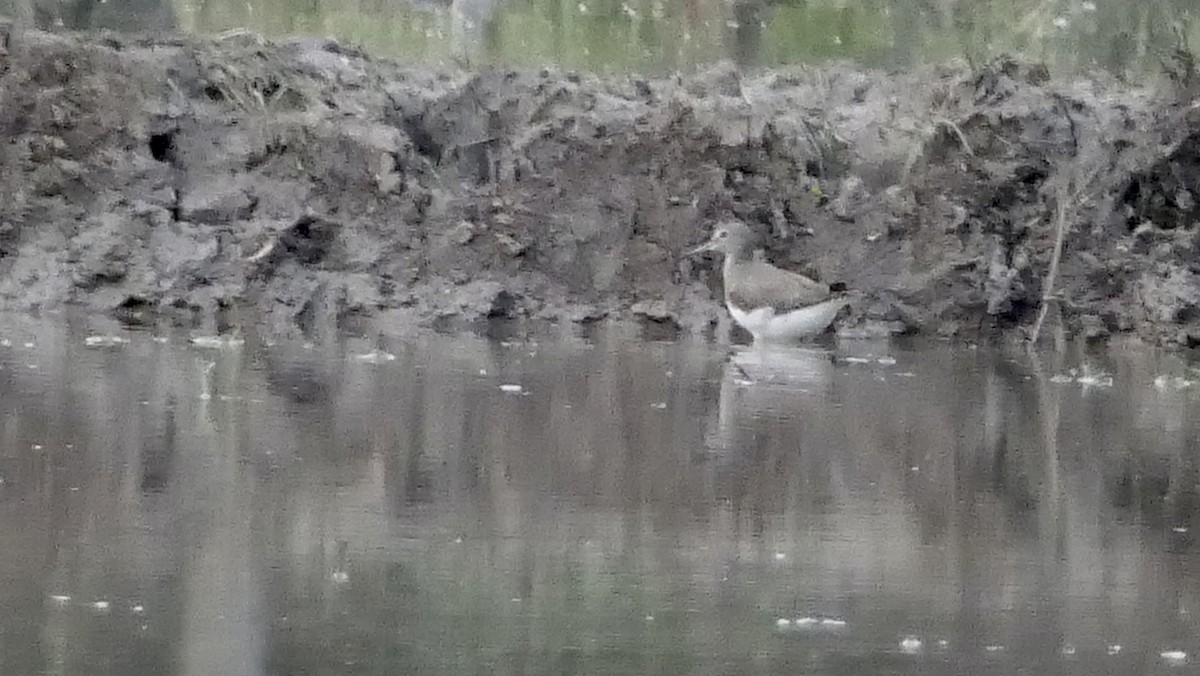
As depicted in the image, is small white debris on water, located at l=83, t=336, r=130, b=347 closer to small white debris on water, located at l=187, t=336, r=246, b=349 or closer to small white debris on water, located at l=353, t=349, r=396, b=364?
small white debris on water, located at l=187, t=336, r=246, b=349

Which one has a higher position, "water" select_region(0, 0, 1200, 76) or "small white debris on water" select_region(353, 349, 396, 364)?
"water" select_region(0, 0, 1200, 76)

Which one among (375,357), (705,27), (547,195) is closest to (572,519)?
(375,357)

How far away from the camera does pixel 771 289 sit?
9812 millimetres

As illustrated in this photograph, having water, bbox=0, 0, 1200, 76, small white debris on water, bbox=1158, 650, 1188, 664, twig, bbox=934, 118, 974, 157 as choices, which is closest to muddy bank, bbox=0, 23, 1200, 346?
twig, bbox=934, 118, 974, 157

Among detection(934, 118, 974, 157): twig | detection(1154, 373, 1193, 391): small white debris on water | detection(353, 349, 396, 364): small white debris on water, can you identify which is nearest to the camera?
detection(353, 349, 396, 364): small white debris on water

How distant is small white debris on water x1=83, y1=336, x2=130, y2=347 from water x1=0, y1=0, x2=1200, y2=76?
4628 millimetres

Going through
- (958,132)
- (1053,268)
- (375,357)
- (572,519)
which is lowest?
(572,519)

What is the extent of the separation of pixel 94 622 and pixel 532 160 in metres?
6.91

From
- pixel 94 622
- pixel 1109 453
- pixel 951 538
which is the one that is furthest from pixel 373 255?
pixel 94 622

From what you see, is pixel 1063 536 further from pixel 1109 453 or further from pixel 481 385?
pixel 481 385

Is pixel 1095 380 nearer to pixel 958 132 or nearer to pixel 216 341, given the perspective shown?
pixel 958 132

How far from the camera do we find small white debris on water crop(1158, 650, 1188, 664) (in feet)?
15.1

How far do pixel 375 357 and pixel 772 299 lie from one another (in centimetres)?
216

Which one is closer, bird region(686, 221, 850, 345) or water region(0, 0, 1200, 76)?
bird region(686, 221, 850, 345)
